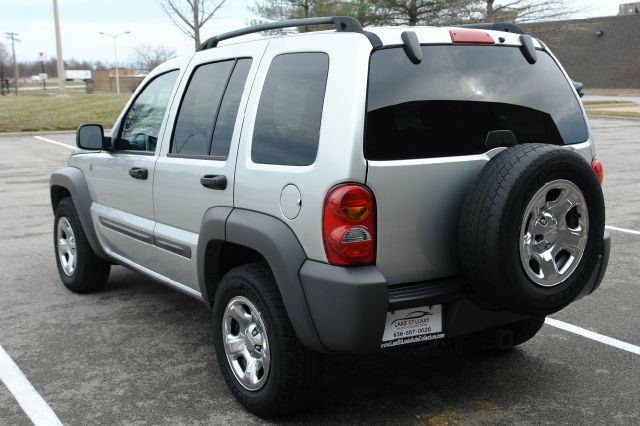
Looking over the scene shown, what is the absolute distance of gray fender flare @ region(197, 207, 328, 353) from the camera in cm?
304

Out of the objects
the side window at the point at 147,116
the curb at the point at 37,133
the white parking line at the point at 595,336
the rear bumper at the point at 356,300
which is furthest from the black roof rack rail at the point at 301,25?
the curb at the point at 37,133

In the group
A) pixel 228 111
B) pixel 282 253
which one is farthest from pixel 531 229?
pixel 228 111

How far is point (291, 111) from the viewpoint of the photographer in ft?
10.9

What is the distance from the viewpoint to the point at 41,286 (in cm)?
584

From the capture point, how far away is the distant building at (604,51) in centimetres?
5225

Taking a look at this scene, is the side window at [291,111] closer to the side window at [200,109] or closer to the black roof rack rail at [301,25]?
the black roof rack rail at [301,25]

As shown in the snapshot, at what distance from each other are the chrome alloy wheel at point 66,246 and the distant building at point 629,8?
6012cm

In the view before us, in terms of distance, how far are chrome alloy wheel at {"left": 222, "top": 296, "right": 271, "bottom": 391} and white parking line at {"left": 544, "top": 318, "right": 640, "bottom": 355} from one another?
228cm

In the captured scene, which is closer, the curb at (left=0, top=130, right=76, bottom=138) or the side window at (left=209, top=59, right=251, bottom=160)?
the side window at (left=209, top=59, right=251, bottom=160)

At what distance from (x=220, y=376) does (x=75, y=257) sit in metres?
2.15

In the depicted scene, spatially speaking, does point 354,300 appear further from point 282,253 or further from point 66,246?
point 66,246

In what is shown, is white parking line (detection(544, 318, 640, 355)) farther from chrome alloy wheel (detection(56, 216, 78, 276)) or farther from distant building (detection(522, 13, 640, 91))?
distant building (detection(522, 13, 640, 91))

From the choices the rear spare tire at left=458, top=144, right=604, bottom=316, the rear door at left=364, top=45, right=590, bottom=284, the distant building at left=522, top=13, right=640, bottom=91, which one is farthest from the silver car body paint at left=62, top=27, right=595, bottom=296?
the distant building at left=522, top=13, right=640, bottom=91

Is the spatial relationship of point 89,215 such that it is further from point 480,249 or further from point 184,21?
point 184,21
